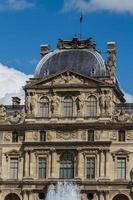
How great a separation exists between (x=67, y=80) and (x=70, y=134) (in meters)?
5.70

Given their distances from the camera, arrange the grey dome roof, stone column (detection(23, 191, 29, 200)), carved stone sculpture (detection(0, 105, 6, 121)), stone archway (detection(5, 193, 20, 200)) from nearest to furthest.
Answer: stone column (detection(23, 191, 29, 200)) < stone archway (detection(5, 193, 20, 200)) < the grey dome roof < carved stone sculpture (detection(0, 105, 6, 121))

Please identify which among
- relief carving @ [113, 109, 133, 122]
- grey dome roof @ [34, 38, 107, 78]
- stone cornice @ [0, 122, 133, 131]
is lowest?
stone cornice @ [0, 122, 133, 131]

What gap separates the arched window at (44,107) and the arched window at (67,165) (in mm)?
4905

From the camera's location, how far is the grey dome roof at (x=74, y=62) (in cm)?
7981

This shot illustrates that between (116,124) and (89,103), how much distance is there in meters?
3.71

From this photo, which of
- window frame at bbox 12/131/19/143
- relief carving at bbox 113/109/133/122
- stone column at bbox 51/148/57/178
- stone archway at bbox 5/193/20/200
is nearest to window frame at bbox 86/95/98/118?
relief carving at bbox 113/109/133/122

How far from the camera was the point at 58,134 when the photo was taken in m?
78.3

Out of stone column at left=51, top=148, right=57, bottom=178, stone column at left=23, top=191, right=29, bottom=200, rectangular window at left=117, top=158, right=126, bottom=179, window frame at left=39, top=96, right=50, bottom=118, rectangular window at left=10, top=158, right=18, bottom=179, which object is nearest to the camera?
rectangular window at left=117, top=158, right=126, bottom=179

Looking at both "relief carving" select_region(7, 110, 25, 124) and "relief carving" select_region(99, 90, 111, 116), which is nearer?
"relief carving" select_region(99, 90, 111, 116)

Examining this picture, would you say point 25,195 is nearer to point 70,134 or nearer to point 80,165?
point 80,165

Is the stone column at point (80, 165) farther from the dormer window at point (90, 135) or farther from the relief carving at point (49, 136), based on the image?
the relief carving at point (49, 136)

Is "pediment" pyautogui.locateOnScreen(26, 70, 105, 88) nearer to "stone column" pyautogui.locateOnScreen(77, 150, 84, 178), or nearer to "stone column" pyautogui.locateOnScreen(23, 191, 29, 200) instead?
"stone column" pyautogui.locateOnScreen(77, 150, 84, 178)

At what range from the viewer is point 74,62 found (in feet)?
264

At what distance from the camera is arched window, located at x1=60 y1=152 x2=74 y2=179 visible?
254 ft
